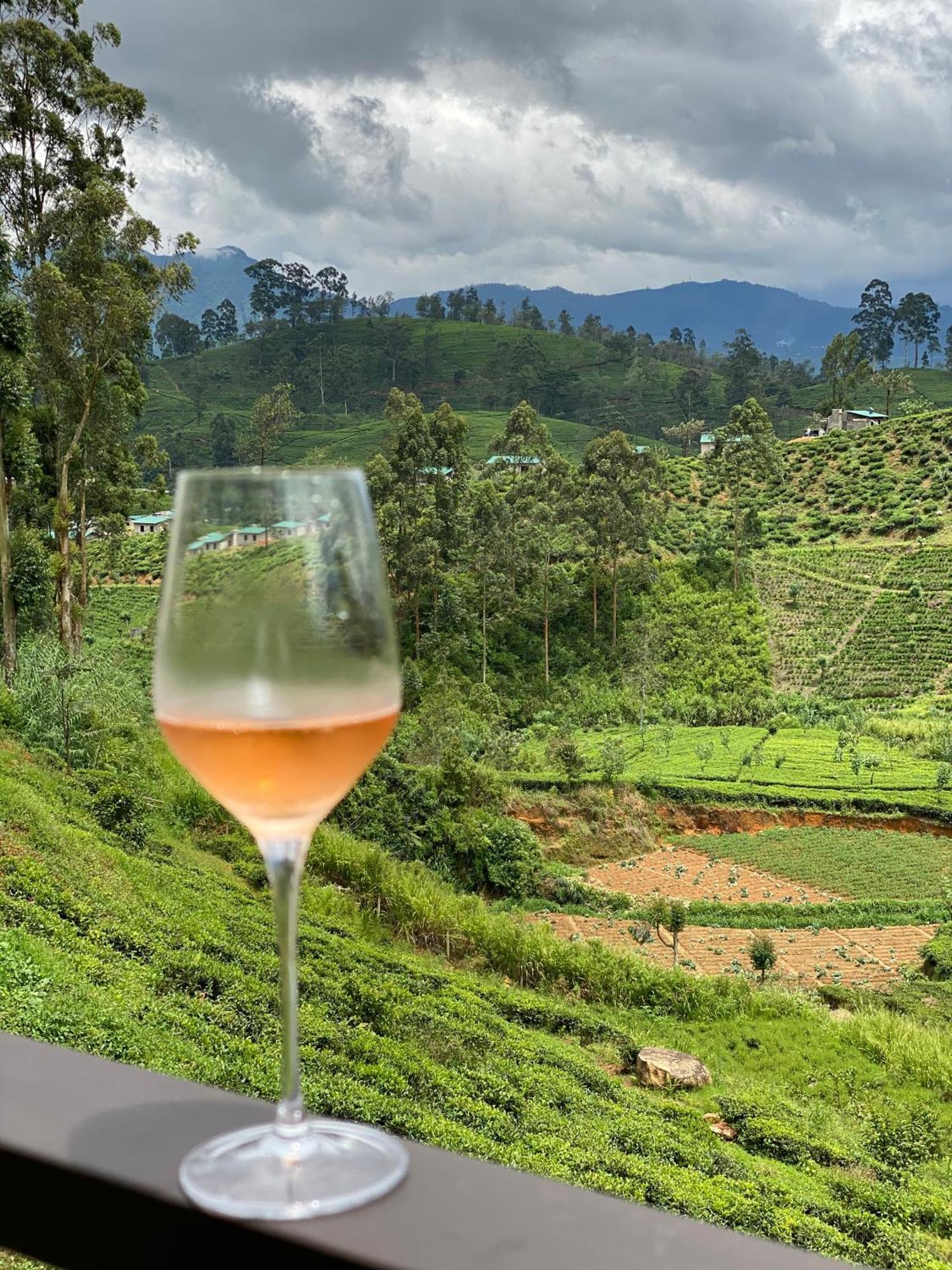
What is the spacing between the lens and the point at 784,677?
110 ft

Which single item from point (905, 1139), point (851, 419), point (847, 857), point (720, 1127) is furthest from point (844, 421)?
point (720, 1127)

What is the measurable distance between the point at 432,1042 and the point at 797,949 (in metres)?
9.96

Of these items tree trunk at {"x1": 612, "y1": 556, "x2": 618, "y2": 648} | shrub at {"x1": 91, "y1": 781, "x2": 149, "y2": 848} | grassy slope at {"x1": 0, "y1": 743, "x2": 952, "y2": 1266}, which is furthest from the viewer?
tree trunk at {"x1": 612, "y1": 556, "x2": 618, "y2": 648}

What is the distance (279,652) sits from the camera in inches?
25.8

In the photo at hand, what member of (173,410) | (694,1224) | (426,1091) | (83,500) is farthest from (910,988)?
Answer: (173,410)

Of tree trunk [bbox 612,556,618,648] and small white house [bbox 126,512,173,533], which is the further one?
small white house [bbox 126,512,173,533]

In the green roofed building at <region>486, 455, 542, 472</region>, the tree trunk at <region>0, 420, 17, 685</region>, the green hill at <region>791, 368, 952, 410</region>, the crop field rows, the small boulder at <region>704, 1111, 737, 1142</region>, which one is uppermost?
the green hill at <region>791, 368, 952, 410</region>

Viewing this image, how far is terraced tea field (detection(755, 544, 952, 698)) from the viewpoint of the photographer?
32.8 meters

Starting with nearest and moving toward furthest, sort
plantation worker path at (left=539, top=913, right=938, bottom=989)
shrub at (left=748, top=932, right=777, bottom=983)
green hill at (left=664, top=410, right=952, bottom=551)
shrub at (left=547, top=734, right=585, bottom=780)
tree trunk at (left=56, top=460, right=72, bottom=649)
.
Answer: shrub at (left=748, top=932, right=777, bottom=983)
plantation worker path at (left=539, top=913, right=938, bottom=989)
tree trunk at (left=56, top=460, right=72, bottom=649)
shrub at (left=547, top=734, right=585, bottom=780)
green hill at (left=664, top=410, right=952, bottom=551)

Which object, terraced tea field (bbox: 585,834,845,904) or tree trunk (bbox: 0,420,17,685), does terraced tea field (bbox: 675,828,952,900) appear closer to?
terraced tea field (bbox: 585,834,845,904)

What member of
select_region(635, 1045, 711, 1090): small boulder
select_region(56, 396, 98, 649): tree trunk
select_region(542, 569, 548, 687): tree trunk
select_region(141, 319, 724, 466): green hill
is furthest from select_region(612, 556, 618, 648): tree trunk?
select_region(141, 319, 724, 466): green hill

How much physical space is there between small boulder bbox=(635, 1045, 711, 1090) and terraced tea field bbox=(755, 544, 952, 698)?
76.4 ft

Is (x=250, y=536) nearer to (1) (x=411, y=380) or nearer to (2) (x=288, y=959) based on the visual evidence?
(2) (x=288, y=959)

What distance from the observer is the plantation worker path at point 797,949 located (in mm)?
15781
